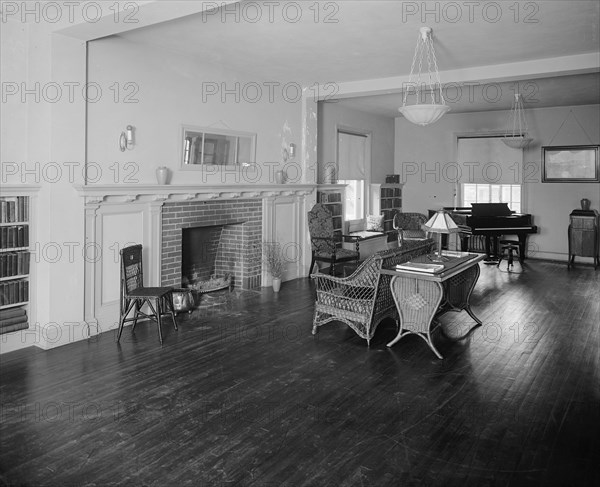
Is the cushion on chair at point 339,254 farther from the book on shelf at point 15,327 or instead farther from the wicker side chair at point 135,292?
the book on shelf at point 15,327

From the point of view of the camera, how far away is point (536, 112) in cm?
1116

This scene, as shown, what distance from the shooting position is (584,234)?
10.4 m

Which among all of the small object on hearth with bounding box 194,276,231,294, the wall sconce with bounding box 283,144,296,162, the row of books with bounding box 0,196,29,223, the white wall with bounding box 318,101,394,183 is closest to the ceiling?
the wall sconce with bounding box 283,144,296,162

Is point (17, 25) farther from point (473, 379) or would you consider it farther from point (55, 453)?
point (473, 379)

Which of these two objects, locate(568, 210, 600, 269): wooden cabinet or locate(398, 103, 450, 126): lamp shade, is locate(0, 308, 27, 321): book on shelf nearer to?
locate(398, 103, 450, 126): lamp shade

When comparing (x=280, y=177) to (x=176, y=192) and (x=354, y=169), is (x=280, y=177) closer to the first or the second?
(x=176, y=192)

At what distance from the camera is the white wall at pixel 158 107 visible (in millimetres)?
5691

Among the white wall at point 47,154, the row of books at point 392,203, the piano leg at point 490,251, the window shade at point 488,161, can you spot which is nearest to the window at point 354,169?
the row of books at point 392,203

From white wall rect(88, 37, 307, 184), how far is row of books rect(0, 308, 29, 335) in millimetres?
1499

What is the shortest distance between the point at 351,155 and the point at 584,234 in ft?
15.3

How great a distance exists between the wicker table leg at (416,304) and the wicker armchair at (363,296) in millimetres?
176

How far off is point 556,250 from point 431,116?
275 inches

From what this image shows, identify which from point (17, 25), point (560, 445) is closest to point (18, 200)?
point (17, 25)

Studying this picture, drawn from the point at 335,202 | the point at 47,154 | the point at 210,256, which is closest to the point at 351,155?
the point at 335,202
